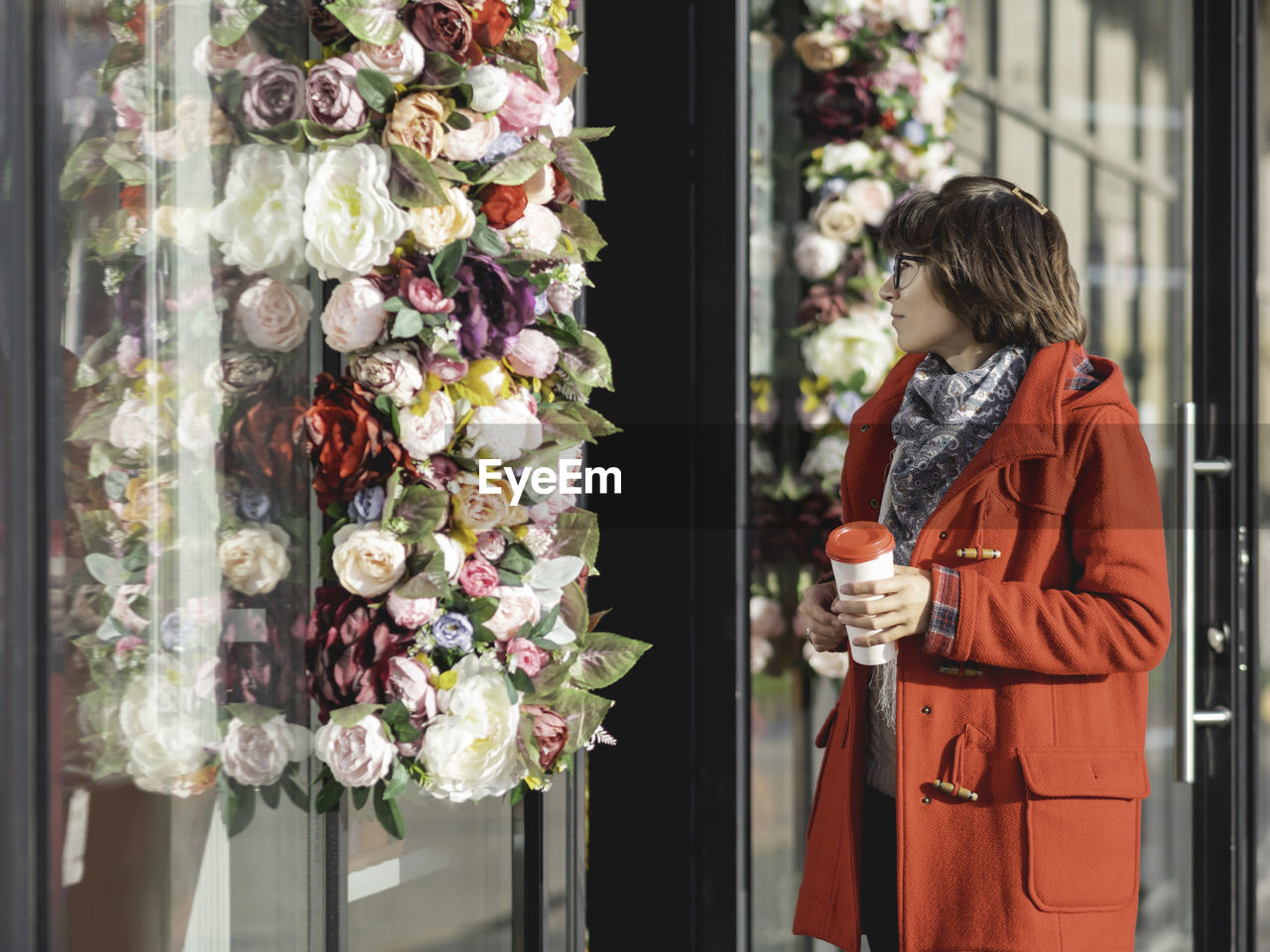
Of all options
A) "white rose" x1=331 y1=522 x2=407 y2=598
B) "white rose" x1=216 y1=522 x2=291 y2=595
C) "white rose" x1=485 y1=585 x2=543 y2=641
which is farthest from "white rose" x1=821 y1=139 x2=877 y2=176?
"white rose" x1=216 y1=522 x2=291 y2=595

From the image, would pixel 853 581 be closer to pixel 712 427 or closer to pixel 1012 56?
pixel 712 427

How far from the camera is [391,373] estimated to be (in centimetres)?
141

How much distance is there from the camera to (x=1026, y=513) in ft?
4.31

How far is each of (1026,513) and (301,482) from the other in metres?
0.88

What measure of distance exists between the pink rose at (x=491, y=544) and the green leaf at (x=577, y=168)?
52cm

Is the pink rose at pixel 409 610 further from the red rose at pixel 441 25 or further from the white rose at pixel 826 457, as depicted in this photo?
the white rose at pixel 826 457

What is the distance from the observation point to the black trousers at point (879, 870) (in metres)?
1.42

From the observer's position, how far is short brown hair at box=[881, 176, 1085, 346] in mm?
1309

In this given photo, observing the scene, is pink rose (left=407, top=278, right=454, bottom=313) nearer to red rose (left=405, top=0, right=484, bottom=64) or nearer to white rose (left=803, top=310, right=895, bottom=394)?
red rose (left=405, top=0, right=484, bottom=64)

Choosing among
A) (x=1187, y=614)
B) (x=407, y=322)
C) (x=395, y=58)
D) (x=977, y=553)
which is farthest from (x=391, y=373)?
(x=1187, y=614)

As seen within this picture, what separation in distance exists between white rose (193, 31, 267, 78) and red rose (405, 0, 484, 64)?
8.0 inches

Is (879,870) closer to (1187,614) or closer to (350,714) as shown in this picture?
(350,714)

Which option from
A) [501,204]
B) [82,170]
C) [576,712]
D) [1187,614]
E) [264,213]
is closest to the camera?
[82,170]

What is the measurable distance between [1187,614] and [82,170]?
1.92m
